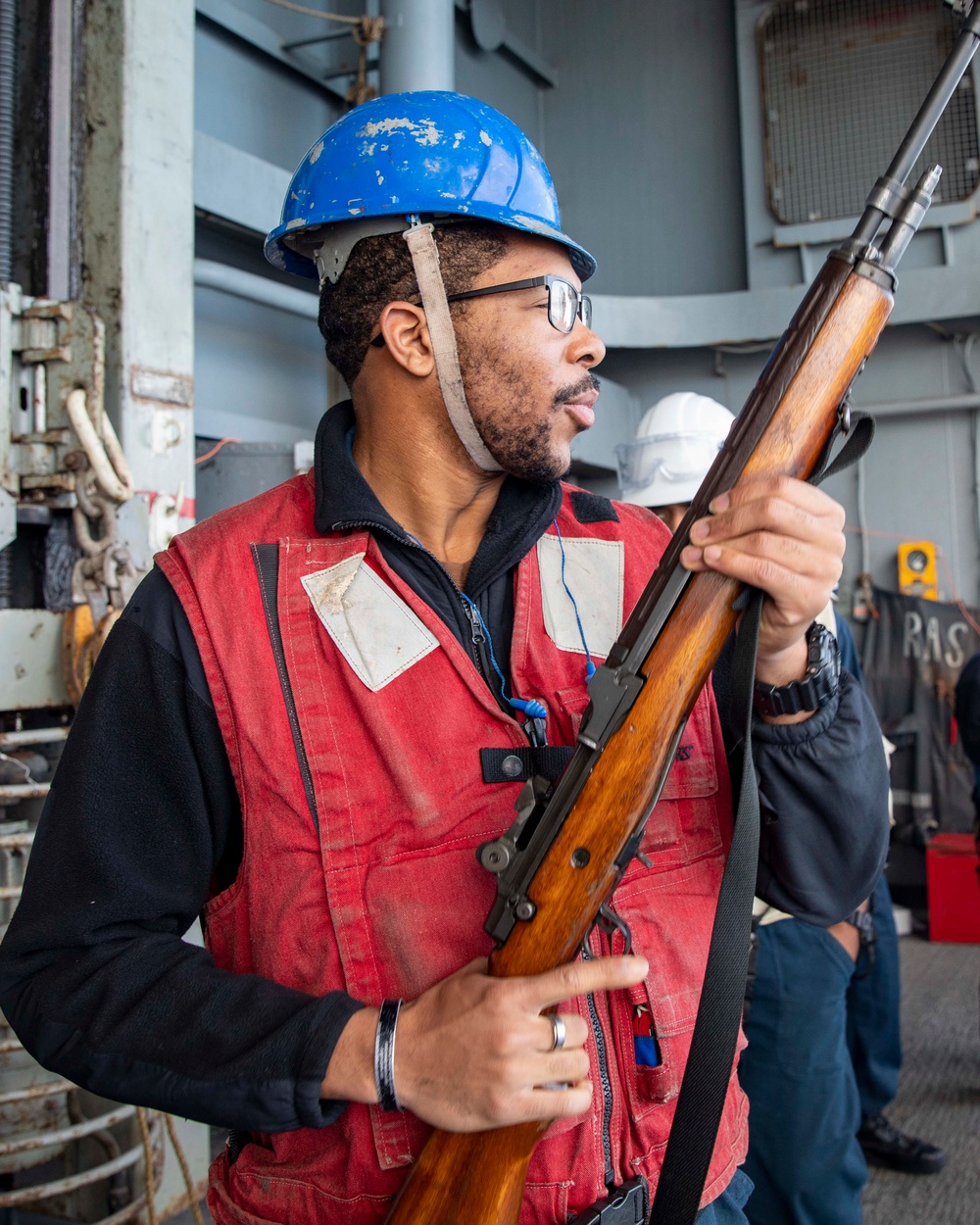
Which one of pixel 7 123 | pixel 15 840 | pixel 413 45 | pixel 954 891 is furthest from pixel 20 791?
pixel 954 891

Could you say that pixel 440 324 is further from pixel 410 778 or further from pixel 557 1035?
pixel 557 1035

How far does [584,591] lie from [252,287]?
8.99 ft

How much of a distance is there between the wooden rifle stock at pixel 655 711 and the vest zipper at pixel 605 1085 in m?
0.10

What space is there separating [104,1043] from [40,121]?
6.66 feet

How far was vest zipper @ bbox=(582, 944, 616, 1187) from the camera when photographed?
1.03m

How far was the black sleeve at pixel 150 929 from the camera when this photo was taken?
0.93m

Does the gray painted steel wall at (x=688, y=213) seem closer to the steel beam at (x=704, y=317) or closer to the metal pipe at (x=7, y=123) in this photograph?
the steel beam at (x=704, y=317)

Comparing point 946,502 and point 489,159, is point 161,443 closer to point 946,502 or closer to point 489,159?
point 489,159

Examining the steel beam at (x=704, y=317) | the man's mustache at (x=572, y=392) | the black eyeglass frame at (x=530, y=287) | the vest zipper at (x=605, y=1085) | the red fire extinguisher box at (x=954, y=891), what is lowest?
the red fire extinguisher box at (x=954, y=891)

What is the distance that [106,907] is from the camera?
101 cm

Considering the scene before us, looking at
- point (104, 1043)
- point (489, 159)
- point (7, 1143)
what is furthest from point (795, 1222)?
point (489, 159)

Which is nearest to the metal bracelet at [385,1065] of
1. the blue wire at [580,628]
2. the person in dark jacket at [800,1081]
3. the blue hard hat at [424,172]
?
the blue wire at [580,628]

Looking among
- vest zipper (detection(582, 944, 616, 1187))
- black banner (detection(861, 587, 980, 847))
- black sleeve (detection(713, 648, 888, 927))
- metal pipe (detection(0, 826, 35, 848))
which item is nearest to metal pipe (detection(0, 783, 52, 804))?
metal pipe (detection(0, 826, 35, 848))

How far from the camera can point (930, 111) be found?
38.9 inches
